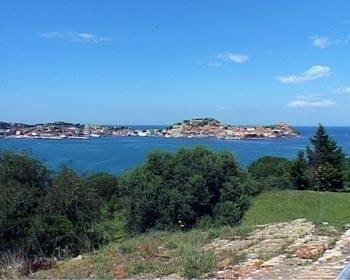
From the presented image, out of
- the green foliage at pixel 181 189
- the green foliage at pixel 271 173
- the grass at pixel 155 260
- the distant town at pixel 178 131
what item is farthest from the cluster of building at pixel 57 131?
the grass at pixel 155 260

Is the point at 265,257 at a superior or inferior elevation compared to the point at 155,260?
superior

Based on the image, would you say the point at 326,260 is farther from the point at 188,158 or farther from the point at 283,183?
the point at 283,183

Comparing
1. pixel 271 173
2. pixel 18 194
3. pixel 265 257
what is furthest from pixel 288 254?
pixel 271 173

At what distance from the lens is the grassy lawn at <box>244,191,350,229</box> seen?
92.3 feet

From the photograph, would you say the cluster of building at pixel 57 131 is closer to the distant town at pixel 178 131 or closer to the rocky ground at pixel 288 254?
the distant town at pixel 178 131

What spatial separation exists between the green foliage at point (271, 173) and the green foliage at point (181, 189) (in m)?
11.3

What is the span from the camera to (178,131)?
147000mm

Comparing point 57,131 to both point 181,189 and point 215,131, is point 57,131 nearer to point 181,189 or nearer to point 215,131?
point 215,131

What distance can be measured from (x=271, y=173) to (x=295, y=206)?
1927cm

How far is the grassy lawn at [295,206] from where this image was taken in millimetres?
28125

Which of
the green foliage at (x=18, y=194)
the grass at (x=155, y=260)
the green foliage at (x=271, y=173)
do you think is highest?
the grass at (x=155, y=260)

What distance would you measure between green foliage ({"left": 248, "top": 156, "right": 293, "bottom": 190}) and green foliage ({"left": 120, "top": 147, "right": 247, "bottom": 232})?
11.3 metres

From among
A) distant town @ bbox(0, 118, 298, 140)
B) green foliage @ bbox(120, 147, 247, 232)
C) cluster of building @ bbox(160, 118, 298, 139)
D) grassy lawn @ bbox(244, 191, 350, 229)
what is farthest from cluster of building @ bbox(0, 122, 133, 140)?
green foliage @ bbox(120, 147, 247, 232)

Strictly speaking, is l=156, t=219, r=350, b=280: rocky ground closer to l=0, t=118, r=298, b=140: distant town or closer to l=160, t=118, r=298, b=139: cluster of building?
l=0, t=118, r=298, b=140: distant town
